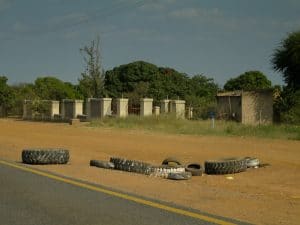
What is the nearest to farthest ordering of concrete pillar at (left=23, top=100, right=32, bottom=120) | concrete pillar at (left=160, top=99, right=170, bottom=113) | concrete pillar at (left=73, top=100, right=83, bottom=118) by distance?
concrete pillar at (left=160, top=99, right=170, bottom=113) → concrete pillar at (left=73, top=100, right=83, bottom=118) → concrete pillar at (left=23, top=100, right=32, bottom=120)

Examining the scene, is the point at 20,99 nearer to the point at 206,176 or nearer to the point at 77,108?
the point at 77,108

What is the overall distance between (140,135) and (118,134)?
1650mm

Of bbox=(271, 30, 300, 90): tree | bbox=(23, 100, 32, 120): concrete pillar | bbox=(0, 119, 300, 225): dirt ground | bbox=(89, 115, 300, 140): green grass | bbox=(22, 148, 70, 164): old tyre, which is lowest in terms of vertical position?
bbox=(0, 119, 300, 225): dirt ground

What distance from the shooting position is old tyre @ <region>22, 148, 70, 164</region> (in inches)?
645

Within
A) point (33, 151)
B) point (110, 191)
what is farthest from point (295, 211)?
point (33, 151)

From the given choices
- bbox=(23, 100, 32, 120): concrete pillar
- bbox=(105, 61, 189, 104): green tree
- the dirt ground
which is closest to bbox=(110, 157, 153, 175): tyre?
the dirt ground

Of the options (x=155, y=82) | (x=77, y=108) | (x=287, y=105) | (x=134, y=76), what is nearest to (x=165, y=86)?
(x=155, y=82)

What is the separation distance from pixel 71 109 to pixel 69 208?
140 feet

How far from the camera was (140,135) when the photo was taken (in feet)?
101

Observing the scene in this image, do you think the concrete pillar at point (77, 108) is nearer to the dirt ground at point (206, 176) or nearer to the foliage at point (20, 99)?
the foliage at point (20, 99)

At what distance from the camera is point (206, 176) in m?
15.6

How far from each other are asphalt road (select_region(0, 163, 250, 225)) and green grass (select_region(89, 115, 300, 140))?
1602 centimetres

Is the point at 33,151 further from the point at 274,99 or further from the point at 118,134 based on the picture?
the point at 274,99

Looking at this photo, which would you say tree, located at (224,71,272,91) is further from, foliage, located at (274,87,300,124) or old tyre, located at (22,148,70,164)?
old tyre, located at (22,148,70,164)
